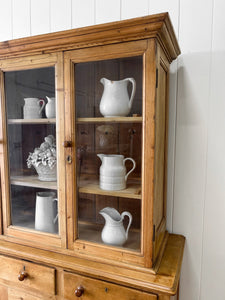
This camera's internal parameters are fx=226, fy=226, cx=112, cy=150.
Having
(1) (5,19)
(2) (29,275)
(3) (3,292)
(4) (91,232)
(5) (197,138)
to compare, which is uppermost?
(1) (5,19)

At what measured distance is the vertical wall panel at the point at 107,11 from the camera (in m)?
1.21

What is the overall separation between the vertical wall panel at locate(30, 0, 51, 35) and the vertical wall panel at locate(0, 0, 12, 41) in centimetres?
19

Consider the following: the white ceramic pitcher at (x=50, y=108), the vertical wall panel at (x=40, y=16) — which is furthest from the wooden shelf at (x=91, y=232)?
the vertical wall panel at (x=40, y=16)

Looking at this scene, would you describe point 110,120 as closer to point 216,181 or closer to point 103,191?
point 103,191

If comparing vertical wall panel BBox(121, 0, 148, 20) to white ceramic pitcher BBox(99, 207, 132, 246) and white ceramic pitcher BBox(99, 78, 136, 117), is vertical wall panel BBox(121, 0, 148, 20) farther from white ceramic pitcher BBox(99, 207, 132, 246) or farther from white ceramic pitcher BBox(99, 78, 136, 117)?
white ceramic pitcher BBox(99, 207, 132, 246)

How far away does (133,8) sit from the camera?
1.18 m

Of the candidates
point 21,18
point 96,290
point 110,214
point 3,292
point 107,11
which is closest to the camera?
point 96,290

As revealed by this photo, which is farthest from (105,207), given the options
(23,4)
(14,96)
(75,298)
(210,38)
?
(23,4)

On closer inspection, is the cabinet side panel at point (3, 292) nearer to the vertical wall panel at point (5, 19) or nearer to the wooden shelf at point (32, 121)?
the wooden shelf at point (32, 121)

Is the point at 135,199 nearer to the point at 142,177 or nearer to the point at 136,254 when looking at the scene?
the point at 142,177

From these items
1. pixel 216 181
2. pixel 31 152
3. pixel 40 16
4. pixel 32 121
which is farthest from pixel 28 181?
pixel 40 16

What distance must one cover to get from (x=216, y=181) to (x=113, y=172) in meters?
0.51

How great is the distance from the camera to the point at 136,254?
0.87 m

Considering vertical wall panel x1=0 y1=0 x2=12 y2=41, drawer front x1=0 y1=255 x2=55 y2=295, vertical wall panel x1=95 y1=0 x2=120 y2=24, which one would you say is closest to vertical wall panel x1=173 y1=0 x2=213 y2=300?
vertical wall panel x1=95 y1=0 x2=120 y2=24
